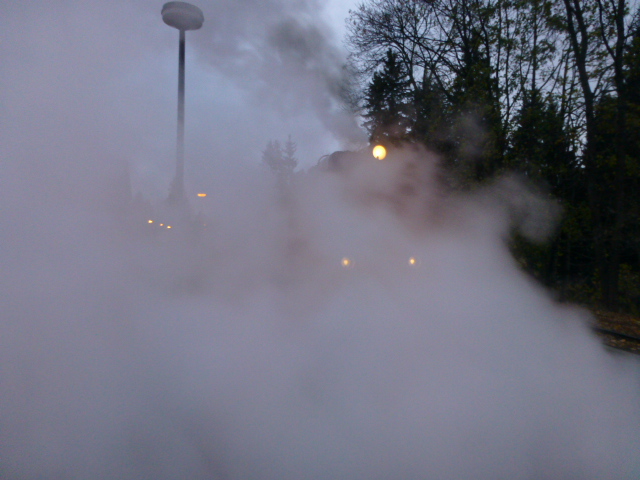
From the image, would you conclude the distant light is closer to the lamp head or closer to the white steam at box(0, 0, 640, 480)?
the white steam at box(0, 0, 640, 480)

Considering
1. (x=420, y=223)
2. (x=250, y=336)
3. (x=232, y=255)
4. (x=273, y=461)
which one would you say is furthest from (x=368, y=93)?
(x=273, y=461)

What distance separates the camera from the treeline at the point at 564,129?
20.4 ft

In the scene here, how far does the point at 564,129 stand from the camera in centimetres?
684

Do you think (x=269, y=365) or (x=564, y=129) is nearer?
(x=269, y=365)

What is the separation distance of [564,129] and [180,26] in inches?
289

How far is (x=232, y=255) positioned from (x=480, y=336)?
6.10 ft

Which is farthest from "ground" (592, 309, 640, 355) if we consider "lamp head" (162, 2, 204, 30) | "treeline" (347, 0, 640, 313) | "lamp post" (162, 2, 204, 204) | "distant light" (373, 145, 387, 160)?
"lamp head" (162, 2, 204, 30)

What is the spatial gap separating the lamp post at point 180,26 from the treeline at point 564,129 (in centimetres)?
404

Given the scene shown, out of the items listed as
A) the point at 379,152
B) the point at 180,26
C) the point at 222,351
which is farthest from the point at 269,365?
the point at 379,152

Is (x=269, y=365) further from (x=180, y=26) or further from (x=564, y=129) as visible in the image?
(x=564, y=129)

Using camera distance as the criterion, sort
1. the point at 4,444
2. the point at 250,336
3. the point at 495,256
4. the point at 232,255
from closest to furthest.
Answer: the point at 4,444
the point at 250,336
the point at 232,255
the point at 495,256

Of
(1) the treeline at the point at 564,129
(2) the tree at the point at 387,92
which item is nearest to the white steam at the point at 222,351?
(1) the treeline at the point at 564,129

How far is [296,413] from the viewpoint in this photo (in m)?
1.84

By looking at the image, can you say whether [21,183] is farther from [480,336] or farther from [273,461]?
[480,336]
